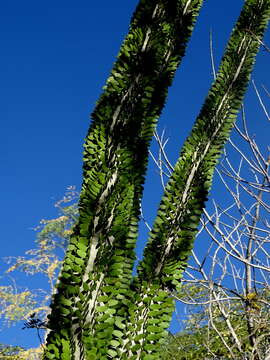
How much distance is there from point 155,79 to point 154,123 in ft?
1.05

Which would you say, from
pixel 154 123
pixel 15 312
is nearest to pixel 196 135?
pixel 154 123

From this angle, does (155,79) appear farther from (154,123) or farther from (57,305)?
(57,305)

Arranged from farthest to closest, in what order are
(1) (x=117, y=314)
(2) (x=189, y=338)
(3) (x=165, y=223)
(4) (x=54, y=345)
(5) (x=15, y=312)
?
1. (5) (x=15, y=312)
2. (2) (x=189, y=338)
3. (3) (x=165, y=223)
4. (1) (x=117, y=314)
5. (4) (x=54, y=345)

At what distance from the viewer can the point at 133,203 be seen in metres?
3.18

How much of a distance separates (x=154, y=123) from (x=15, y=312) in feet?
52.9

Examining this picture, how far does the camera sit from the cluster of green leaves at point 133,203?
278 centimetres

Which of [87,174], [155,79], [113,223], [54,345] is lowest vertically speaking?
[54,345]

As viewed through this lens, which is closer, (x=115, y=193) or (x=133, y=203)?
(x=115, y=193)

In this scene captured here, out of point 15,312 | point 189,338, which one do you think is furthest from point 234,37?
point 15,312

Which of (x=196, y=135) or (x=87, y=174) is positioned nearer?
(x=87, y=174)

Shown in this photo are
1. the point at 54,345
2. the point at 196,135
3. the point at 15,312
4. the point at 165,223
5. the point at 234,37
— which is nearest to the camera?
the point at 54,345

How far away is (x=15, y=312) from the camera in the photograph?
1770 centimetres

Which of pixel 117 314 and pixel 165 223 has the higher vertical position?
pixel 165 223

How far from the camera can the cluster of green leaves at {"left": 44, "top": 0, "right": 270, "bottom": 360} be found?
2.78m
